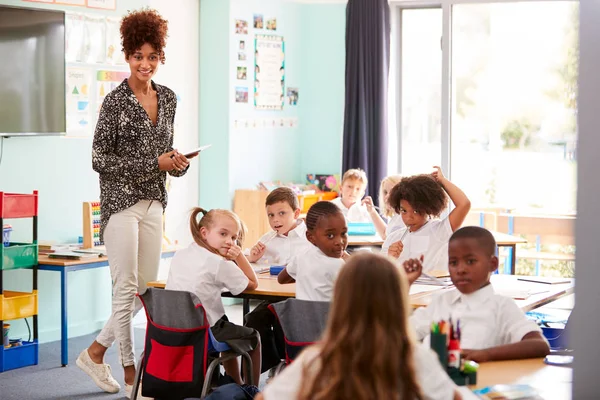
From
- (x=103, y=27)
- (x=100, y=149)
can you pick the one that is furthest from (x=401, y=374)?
(x=103, y=27)

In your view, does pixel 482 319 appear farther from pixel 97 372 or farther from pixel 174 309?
pixel 97 372

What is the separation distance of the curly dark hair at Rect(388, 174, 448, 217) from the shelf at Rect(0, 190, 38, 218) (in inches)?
85.6

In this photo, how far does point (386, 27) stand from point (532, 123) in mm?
1430

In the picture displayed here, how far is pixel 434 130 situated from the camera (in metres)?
7.82

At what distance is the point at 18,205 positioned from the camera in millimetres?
5273

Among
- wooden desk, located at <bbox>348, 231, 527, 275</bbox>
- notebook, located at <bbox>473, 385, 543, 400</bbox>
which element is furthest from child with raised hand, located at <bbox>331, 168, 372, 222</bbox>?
notebook, located at <bbox>473, 385, 543, 400</bbox>

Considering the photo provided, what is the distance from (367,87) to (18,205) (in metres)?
3.35

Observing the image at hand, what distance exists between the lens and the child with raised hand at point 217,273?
153 inches

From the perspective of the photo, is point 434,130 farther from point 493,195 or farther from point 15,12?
point 15,12

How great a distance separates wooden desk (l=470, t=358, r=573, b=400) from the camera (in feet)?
7.90

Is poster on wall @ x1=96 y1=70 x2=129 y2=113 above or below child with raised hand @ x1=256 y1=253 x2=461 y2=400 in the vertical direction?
above

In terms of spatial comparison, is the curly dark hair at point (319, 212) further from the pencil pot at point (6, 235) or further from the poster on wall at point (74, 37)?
the poster on wall at point (74, 37)

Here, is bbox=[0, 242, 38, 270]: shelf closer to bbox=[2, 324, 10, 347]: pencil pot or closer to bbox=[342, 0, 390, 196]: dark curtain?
bbox=[2, 324, 10, 347]: pencil pot

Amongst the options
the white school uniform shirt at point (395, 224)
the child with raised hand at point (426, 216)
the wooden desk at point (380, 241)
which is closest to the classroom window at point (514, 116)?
the wooden desk at point (380, 241)
